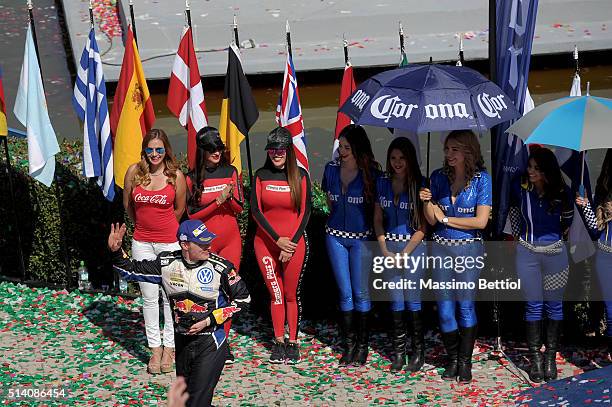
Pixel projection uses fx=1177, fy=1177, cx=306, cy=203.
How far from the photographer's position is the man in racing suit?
24.5 feet

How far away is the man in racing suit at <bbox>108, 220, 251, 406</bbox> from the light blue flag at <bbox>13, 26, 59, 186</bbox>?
110 inches

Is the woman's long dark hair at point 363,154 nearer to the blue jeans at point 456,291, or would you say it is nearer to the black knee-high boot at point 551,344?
the blue jeans at point 456,291

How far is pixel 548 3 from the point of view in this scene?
2019 centimetres

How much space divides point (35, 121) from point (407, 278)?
3551 millimetres

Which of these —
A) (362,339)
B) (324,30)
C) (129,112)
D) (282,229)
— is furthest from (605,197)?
(324,30)

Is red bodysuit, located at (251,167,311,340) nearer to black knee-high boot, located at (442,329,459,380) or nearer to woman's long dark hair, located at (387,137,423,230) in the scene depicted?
woman's long dark hair, located at (387,137,423,230)

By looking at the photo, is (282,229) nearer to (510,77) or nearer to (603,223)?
(510,77)

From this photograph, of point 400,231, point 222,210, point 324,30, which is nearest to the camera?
point 400,231

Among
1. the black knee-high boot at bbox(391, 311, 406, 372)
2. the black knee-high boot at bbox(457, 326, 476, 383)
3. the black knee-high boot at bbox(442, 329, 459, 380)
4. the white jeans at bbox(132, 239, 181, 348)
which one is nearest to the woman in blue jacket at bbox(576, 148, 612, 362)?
the black knee-high boot at bbox(457, 326, 476, 383)

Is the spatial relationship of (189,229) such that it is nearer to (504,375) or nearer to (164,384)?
(164,384)

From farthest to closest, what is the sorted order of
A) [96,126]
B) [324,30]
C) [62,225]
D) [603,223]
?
1. [324,30]
2. [62,225]
3. [96,126]
4. [603,223]

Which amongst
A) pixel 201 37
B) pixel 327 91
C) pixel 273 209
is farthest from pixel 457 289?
pixel 201 37

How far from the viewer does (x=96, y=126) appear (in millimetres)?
10039

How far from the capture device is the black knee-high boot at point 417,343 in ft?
29.2
